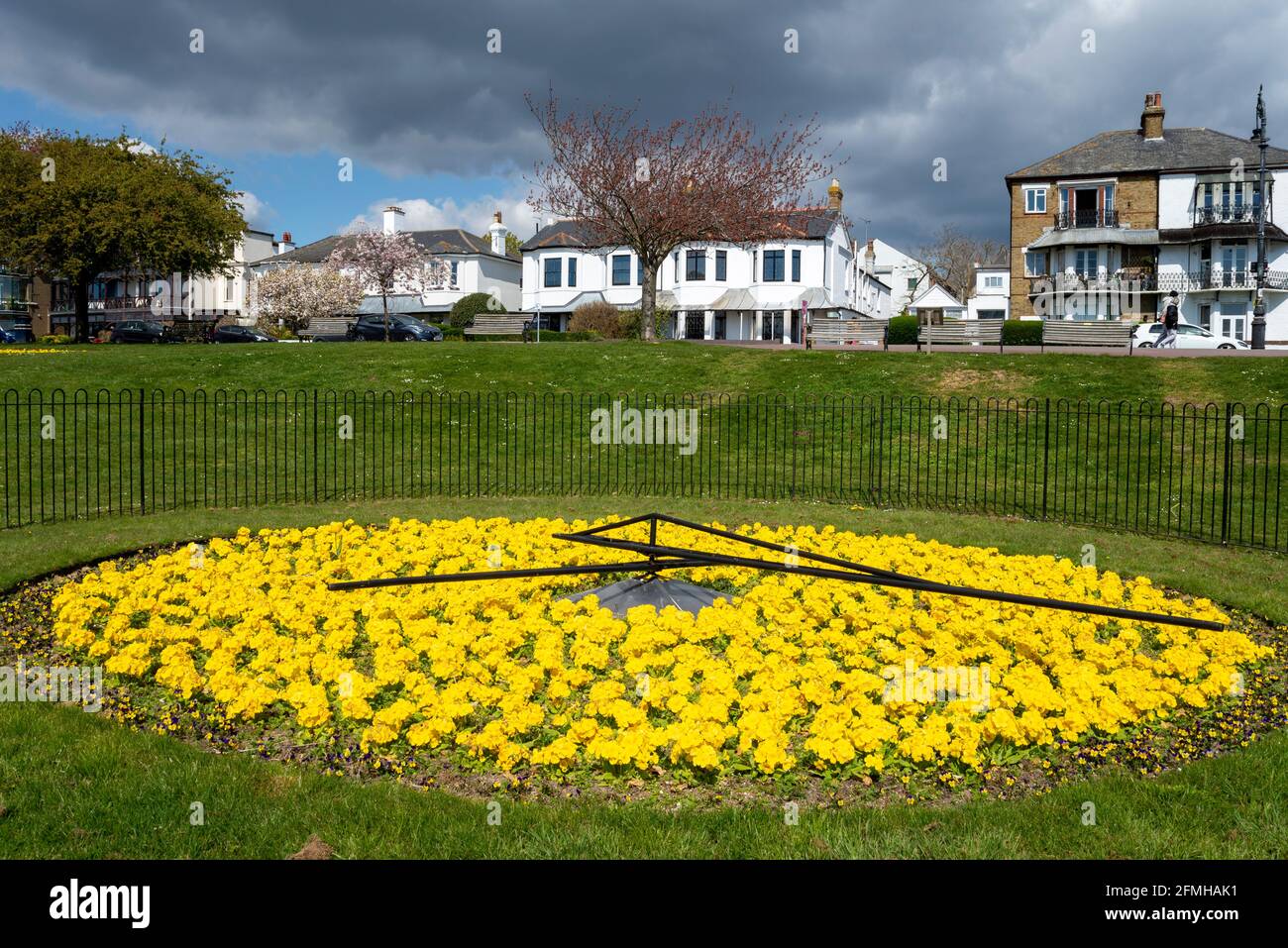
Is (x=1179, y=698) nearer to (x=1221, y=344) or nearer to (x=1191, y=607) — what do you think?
(x=1191, y=607)

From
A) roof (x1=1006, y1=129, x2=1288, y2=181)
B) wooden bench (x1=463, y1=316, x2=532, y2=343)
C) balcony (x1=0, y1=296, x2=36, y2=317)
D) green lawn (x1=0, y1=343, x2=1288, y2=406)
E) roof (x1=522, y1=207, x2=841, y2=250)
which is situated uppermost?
roof (x1=1006, y1=129, x2=1288, y2=181)

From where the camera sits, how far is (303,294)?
57344mm

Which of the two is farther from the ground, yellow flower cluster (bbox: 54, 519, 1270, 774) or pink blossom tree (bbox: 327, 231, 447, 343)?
pink blossom tree (bbox: 327, 231, 447, 343)

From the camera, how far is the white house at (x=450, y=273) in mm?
64750

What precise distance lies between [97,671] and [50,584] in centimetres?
307

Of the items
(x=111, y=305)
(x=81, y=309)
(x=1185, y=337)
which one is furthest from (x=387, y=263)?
(x=1185, y=337)

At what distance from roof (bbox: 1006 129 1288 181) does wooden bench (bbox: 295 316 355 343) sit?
137ft

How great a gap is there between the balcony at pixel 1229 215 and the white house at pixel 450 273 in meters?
41.6

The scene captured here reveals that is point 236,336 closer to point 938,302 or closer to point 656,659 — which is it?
point 656,659

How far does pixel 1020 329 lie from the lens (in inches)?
1313

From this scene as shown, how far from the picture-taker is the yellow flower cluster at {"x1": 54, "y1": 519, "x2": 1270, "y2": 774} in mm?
5352

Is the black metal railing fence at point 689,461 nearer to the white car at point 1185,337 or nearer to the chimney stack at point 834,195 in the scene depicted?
the white car at point 1185,337

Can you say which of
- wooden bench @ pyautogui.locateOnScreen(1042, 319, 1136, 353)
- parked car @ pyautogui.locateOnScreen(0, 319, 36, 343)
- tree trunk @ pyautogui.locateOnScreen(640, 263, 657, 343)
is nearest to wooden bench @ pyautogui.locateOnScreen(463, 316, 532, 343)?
tree trunk @ pyautogui.locateOnScreen(640, 263, 657, 343)

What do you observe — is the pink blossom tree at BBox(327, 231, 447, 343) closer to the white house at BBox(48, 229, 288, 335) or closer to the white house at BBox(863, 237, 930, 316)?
the white house at BBox(48, 229, 288, 335)
